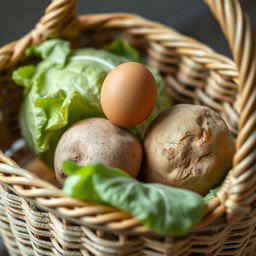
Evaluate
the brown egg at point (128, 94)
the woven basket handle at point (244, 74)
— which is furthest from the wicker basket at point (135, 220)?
the brown egg at point (128, 94)

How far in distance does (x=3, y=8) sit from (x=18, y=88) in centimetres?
39

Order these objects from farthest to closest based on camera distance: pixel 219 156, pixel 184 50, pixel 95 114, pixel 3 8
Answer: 1. pixel 3 8
2. pixel 184 50
3. pixel 95 114
4. pixel 219 156

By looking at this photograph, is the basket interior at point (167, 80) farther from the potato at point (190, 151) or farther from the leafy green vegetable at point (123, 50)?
the potato at point (190, 151)

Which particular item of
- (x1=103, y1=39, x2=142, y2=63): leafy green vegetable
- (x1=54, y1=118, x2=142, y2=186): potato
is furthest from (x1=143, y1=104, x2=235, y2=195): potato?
(x1=103, y1=39, x2=142, y2=63): leafy green vegetable

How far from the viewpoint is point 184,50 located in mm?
980

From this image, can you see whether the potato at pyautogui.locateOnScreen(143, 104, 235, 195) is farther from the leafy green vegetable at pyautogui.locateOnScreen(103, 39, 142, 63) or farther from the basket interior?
the leafy green vegetable at pyautogui.locateOnScreen(103, 39, 142, 63)

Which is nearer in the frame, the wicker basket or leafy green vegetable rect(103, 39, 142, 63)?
the wicker basket

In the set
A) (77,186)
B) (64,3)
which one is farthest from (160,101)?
(77,186)

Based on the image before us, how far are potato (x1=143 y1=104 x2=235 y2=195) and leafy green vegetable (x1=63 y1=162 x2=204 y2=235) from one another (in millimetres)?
110

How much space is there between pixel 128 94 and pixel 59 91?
0.54ft

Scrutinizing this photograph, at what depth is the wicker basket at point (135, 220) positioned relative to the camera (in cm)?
58

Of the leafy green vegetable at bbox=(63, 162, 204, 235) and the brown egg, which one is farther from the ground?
the brown egg

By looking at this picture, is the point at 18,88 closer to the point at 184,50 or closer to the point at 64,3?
the point at 64,3

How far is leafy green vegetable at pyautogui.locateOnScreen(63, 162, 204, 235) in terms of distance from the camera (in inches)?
22.2
